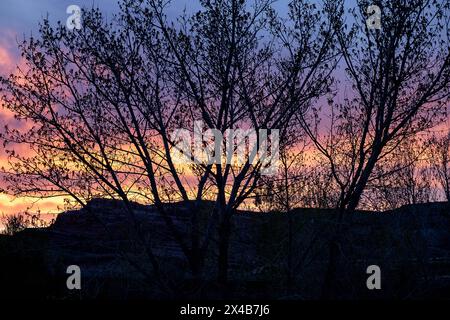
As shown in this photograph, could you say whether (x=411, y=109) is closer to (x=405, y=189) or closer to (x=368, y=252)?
(x=368, y=252)

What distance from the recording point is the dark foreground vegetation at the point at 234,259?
13.3m

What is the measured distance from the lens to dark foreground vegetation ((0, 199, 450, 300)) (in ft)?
43.7

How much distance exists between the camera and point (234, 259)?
53.9ft

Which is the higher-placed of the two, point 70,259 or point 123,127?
point 123,127

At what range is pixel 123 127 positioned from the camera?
40.9ft

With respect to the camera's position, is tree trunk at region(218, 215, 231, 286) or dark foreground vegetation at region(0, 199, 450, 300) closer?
tree trunk at region(218, 215, 231, 286)

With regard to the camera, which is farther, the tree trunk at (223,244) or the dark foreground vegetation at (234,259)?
the dark foreground vegetation at (234,259)
